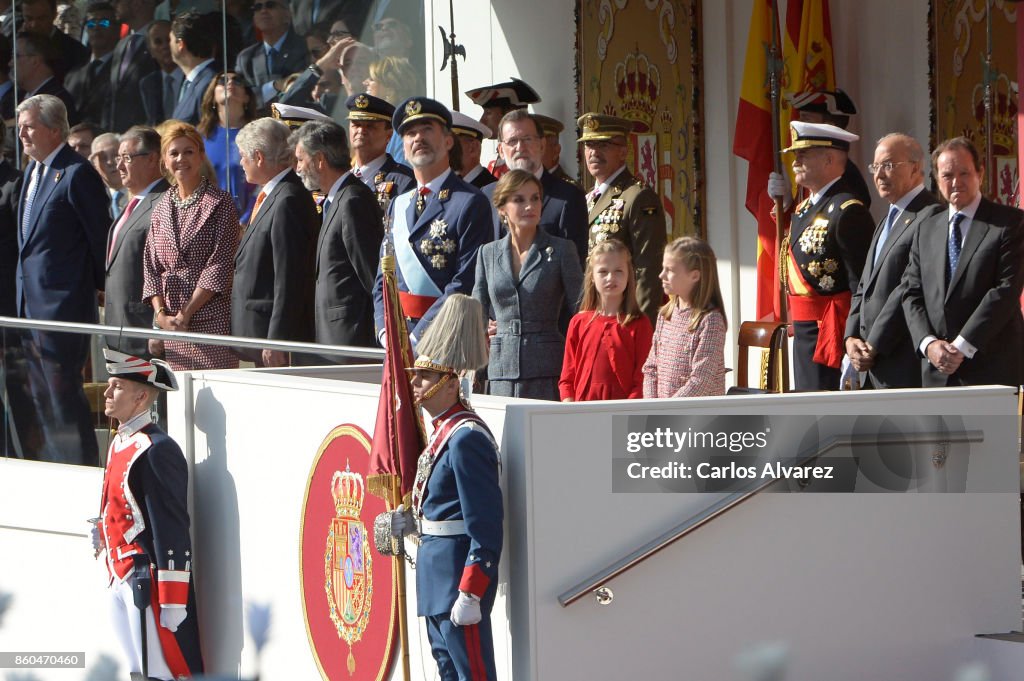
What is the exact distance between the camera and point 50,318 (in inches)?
301

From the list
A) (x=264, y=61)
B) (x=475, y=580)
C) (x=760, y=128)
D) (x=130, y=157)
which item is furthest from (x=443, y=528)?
(x=264, y=61)

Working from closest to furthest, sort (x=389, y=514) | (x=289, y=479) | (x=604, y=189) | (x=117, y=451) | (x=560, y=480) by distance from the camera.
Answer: (x=560, y=480)
(x=389, y=514)
(x=289, y=479)
(x=117, y=451)
(x=604, y=189)

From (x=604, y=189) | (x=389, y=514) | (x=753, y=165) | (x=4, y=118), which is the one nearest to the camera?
(x=389, y=514)

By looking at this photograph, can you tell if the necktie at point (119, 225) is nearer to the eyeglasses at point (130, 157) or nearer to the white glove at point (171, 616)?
the eyeglasses at point (130, 157)

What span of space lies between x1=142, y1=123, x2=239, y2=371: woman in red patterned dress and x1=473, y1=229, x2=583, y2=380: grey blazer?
1.37 metres

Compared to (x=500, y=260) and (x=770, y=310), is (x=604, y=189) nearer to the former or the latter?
(x=500, y=260)

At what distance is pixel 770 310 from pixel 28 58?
4882mm

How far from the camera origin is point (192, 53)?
35.1 feet

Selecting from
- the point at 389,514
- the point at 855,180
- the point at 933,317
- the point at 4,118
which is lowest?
the point at 389,514

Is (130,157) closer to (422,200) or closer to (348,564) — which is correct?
(422,200)

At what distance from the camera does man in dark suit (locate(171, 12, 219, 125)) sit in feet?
35.0

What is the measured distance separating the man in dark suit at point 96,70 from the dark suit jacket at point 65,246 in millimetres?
2989

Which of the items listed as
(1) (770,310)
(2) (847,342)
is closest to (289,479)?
(2) (847,342)

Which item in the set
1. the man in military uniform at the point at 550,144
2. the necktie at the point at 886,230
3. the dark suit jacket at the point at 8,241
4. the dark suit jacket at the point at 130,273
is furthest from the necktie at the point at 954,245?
the dark suit jacket at the point at 8,241
